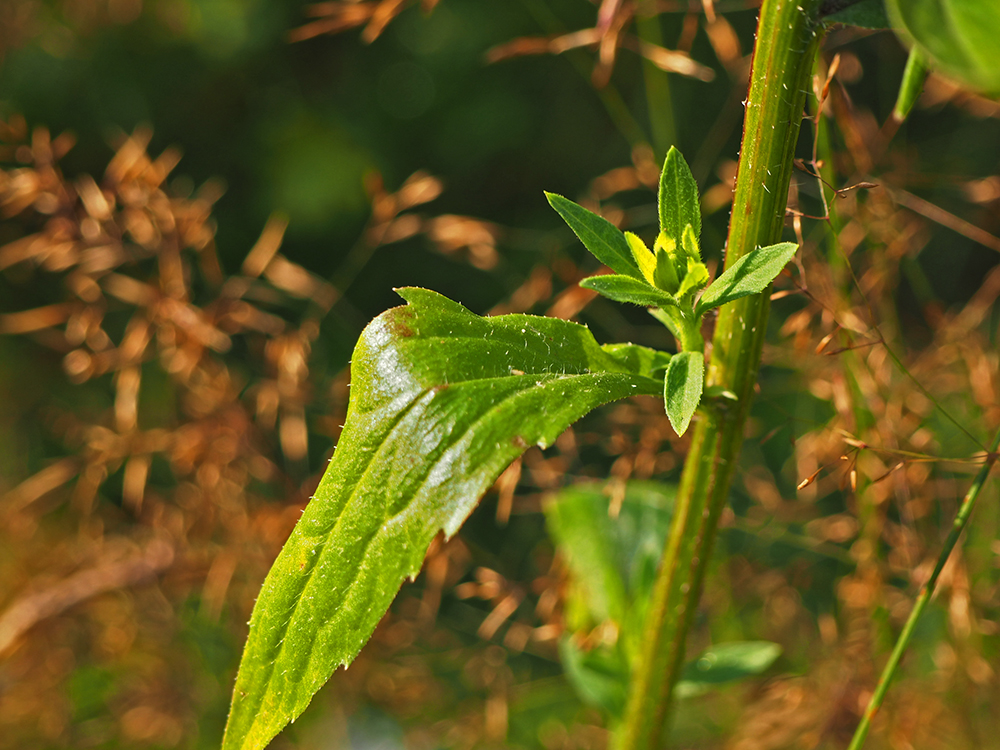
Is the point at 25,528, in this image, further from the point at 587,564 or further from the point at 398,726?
the point at 587,564

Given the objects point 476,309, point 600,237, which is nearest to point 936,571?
point 600,237

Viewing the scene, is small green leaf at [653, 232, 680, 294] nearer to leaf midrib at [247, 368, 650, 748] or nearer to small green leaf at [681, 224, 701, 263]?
small green leaf at [681, 224, 701, 263]

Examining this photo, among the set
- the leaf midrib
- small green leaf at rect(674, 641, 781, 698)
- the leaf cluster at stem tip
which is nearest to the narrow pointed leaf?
the leaf cluster at stem tip

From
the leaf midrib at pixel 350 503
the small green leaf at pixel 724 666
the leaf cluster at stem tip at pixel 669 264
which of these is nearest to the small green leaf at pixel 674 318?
the leaf cluster at stem tip at pixel 669 264

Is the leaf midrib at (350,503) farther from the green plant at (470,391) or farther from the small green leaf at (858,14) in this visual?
the small green leaf at (858,14)

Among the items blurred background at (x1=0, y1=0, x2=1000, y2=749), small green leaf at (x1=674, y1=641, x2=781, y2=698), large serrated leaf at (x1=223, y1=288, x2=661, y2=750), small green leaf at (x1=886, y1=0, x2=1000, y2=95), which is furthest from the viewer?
blurred background at (x1=0, y1=0, x2=1000, y2=749)
